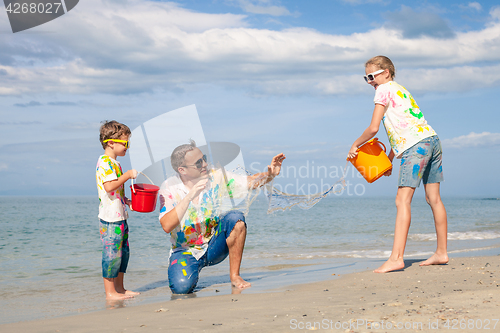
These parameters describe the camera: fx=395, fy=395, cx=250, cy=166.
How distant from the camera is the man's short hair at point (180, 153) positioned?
3.82 meters

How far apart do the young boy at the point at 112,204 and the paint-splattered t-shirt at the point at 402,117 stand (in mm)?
2518

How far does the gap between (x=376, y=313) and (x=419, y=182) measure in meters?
1.89

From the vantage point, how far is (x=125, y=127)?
4.07 metres

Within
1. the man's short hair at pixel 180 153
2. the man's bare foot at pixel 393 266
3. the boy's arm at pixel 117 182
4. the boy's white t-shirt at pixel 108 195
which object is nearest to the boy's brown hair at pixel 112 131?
the boy's white t-shirt at pixel 108 195

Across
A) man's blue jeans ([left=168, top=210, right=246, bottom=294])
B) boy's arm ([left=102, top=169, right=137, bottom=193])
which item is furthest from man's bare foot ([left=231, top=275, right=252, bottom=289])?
boy's arm ([left=102, top=169, right=137, bottom=193])

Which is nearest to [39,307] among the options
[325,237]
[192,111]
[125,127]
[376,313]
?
[125,127]

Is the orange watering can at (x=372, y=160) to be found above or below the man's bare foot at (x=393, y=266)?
above

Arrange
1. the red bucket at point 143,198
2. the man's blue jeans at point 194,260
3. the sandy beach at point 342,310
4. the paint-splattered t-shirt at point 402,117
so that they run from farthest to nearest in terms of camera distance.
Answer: the man's blue jeans at point 194,260 < the paint-splattered t-shirt at point 402,117 < the red bucket at point 143,198 < the sandy beach at point 342,310

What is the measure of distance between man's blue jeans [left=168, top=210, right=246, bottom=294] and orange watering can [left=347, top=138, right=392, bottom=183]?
1.33m

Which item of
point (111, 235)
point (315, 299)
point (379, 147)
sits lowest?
point (315, 299)

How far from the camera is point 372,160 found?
12.9ft

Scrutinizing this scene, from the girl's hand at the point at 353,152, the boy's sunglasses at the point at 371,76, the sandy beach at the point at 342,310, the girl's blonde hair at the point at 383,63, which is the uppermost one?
the girl's blonde hair at the point at 383,63

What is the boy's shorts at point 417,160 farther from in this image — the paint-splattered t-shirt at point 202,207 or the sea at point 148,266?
the paint-splattered t-shirt at point 202,207

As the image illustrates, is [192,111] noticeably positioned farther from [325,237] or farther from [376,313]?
[325,237]
